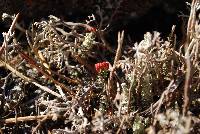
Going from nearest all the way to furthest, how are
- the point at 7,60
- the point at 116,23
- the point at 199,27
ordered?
the point at 199,27
the point at 7,60
the point at 116,23

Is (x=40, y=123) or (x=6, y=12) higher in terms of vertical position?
(x=6, y=12)

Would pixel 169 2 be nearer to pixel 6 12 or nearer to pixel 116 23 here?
pixel 116 23

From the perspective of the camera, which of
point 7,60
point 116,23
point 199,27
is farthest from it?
point 116,23

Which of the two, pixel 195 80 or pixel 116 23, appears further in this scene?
pixel 116 23


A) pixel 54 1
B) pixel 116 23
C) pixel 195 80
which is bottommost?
pixel 195 80

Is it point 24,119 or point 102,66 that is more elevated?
point 102,66

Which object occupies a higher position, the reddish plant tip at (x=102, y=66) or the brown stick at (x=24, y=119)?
the reddish plant tip at (x=102, y=66)

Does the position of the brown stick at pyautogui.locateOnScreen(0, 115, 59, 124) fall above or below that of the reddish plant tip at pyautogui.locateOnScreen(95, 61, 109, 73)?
below

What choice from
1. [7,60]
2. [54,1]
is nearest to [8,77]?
[7,60]

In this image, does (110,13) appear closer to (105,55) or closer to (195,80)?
(105,55)

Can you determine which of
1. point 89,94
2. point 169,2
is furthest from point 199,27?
point 89,94
